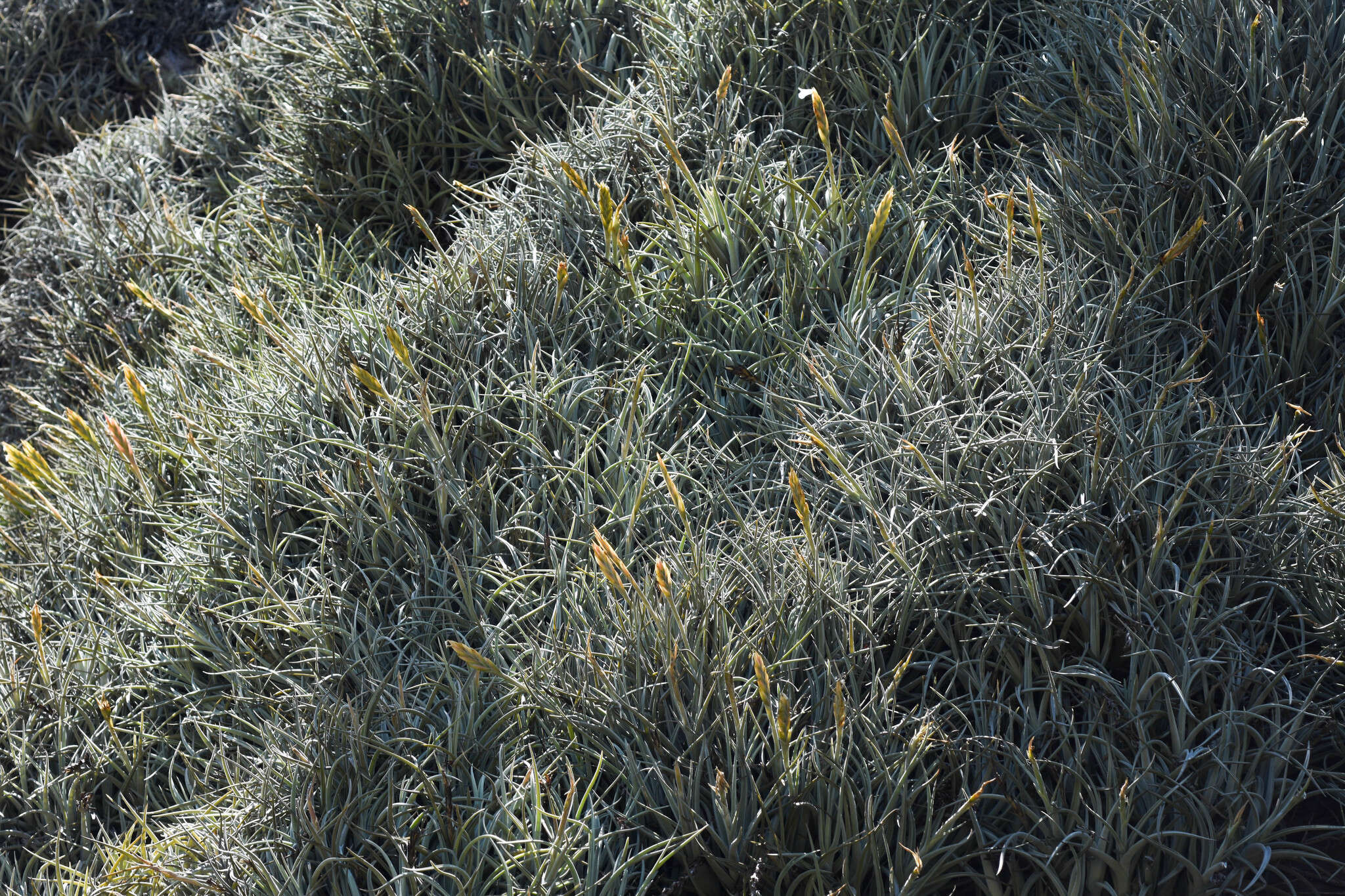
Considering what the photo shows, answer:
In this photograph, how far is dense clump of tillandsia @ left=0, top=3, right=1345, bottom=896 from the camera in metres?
1.79

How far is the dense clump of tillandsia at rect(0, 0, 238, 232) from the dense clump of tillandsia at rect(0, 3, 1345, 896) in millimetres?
2235

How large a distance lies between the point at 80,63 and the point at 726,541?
4.53 metres

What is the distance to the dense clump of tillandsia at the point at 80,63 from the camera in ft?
15.5

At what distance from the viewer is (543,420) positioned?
243 centimetres

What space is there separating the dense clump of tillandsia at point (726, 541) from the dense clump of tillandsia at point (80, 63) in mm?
2235

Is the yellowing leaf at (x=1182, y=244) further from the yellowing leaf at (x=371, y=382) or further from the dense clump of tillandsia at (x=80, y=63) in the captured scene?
the dense clump of tillandsia at (x=80, y=63)

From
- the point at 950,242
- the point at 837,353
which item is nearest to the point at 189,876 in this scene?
the point at 837,353

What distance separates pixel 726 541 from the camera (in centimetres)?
219

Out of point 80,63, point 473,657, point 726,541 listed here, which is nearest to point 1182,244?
point 726,541

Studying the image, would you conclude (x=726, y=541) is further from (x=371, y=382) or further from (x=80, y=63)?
(x=80, y=63)

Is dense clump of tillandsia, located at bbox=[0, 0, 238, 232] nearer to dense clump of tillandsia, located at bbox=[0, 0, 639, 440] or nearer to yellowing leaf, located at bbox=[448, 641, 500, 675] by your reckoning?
dense clump of tillandsia, located at bbox=[0, 0, 639, 440]

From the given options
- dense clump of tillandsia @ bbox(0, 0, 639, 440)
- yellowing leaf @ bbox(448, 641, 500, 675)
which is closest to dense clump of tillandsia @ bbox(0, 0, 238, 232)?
dense clump of tillandsia @ bbox(0, 0, 639, 440)

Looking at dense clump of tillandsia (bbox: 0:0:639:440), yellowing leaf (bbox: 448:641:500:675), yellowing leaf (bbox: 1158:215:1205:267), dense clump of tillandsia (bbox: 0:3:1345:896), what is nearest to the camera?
yellowing leaf (bbox: 448:641:500:675)

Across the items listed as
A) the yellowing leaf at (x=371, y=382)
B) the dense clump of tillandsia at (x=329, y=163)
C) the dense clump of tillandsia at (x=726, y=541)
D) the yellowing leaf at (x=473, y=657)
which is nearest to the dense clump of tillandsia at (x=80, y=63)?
the dense clump of tillandsia at (x=329, y=163)
